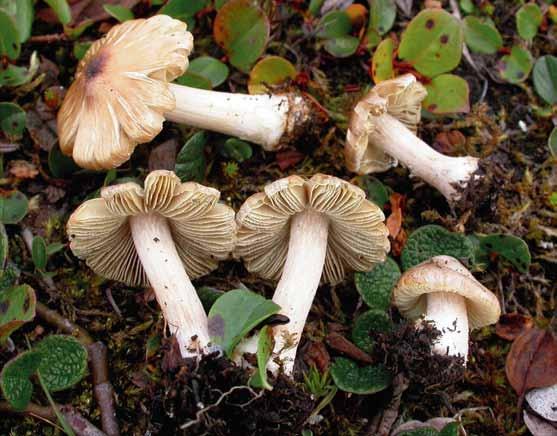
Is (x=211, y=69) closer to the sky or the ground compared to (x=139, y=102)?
closer to the ground

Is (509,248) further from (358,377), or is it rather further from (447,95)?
(358,377)

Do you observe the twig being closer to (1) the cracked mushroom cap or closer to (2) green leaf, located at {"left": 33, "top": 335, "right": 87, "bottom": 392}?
(2) green leaf, located at {"left": 33, "top": 335, "right": 87, "bottom": 392}

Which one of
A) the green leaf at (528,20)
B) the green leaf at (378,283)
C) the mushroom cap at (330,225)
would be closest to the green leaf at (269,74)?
the mushroom cap at (330,225)

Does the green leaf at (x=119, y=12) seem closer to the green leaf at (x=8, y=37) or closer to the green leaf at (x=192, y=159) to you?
the green leaf at (x=8, y=37)

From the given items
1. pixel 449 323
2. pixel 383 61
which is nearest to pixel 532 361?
pixel 449 323

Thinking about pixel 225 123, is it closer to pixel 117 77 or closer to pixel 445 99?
pixel 117 77

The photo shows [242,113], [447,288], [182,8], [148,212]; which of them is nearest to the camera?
[447,288]
